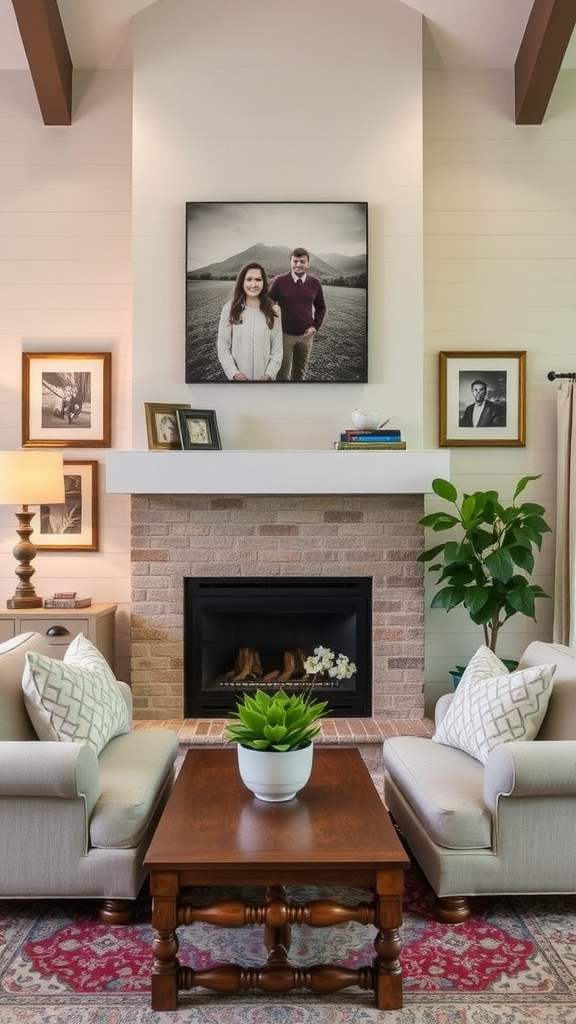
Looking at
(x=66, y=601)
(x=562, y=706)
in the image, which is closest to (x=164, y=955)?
(x=562, y=706)

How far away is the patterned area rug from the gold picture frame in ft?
7.32

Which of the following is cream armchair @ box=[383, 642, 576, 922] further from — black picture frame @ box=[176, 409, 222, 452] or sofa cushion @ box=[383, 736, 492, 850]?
black picture frame @ box=[176, 409, 222, 452]

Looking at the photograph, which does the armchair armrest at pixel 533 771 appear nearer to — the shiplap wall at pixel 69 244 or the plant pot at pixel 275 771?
the plant pot at pixel 275 771

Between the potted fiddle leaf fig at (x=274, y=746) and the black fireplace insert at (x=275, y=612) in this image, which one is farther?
the black fireplace insert at (x=275, y=612)

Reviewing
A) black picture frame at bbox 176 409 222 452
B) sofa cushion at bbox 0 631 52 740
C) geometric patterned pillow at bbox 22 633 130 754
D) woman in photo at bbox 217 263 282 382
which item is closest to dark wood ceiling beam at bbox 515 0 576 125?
woman in photo at bbox 217 263 282 382

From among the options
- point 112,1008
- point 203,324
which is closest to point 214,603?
point 203,324

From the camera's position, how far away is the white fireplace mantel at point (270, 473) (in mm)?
4188

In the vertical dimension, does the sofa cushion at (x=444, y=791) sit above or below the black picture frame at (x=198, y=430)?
below

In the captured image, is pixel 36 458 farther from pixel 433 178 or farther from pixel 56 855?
pixel 433 178

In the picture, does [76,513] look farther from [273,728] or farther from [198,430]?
[273,728]

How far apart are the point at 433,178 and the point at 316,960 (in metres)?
3.91

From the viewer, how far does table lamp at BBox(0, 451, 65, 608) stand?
4234 mm

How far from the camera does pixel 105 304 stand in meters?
4.66

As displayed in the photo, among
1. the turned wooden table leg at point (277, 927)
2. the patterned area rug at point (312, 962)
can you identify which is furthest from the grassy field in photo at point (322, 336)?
the turned wooden table leg at point (277, 927)
